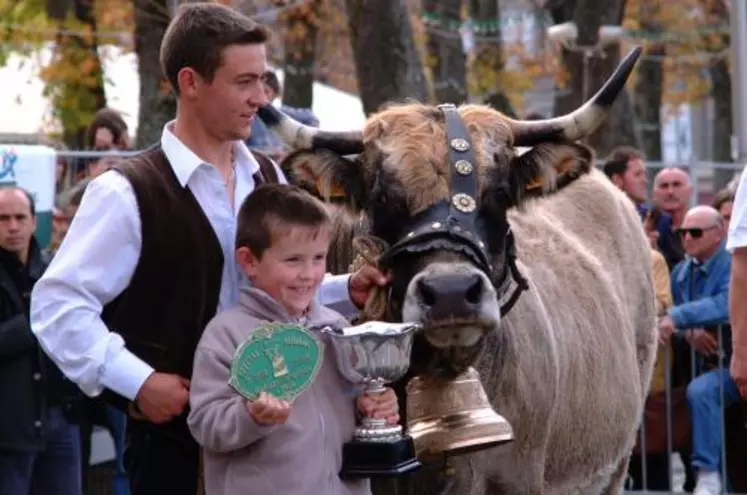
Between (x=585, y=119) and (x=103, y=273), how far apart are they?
2543mm

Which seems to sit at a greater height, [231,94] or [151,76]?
[151,76]

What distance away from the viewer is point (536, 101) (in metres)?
54.9

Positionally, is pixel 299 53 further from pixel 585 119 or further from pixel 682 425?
pixel 585 119

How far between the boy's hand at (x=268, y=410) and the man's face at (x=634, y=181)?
8.33 m

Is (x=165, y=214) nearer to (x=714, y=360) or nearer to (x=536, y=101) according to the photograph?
(x=714, y=360)

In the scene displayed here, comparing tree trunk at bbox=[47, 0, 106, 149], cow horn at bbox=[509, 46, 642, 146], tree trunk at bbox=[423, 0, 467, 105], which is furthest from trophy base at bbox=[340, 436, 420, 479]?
tree trunk at bbox=[423, 0, 467, 105]

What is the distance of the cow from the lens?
6445 millimetres

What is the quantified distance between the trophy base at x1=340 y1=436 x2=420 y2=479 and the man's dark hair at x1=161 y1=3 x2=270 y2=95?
1119 millimetres

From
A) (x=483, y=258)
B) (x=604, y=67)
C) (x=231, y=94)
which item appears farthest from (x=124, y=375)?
(x=604, y=67)

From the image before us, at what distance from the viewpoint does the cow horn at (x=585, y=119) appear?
733 centimetres

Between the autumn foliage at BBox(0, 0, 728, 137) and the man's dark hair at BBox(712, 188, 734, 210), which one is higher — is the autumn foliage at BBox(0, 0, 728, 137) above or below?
above

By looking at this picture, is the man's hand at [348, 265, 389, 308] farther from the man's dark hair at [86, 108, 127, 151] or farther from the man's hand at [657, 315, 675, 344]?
the man's dark hair at [86, 108, 127, 151]

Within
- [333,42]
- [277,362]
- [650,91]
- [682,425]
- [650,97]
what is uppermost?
[333,42]

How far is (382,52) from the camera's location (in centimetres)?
1878
